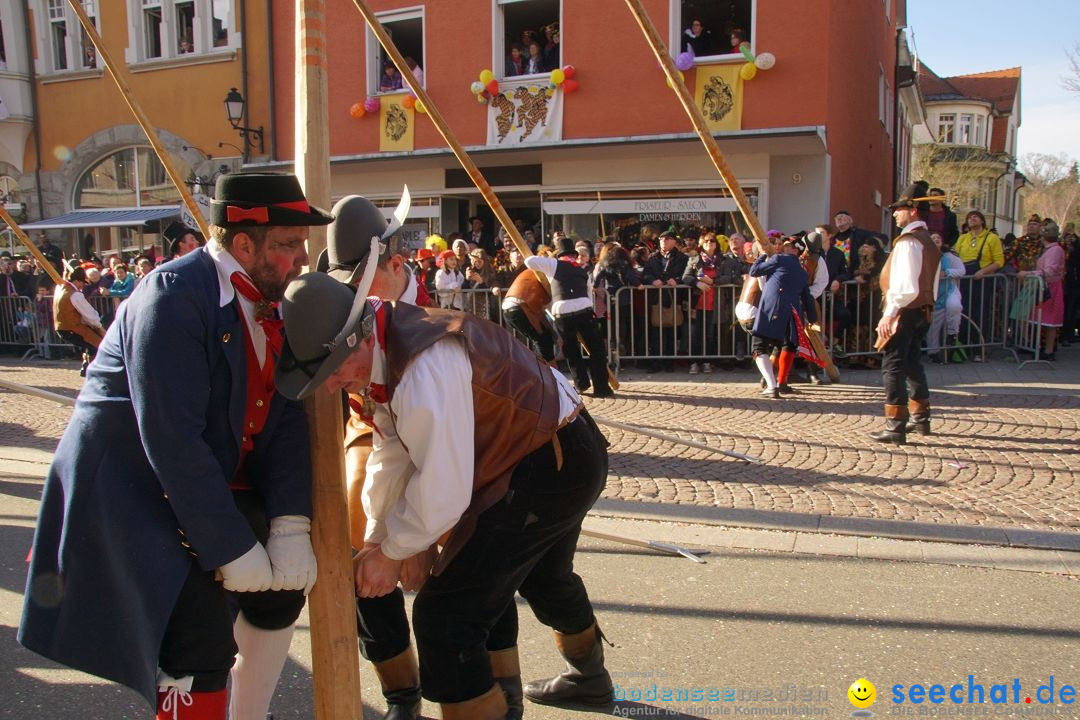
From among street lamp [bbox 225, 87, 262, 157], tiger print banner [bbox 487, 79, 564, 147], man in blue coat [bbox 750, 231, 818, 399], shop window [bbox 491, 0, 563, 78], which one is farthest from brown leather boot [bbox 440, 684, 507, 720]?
street lamp [bbox 225, 87, 262, 157]

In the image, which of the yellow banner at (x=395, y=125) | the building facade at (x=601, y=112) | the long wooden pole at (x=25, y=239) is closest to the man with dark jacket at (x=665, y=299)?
the building facade at (x=601, y=112)

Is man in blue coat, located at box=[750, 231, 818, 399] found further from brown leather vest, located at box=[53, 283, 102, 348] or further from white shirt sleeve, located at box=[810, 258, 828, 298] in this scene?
brown leather vest, located at box=[53, 283, 102, 348]

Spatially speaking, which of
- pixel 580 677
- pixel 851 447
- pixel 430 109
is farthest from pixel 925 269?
pixel 580 677

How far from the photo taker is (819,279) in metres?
9.92

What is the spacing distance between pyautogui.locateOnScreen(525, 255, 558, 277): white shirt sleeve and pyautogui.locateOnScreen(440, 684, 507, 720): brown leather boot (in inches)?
228

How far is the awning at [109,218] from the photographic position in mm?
17969

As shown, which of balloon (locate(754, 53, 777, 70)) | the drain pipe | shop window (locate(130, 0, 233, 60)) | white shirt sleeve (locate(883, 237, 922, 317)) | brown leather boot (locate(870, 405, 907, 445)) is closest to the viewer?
white shirt sleeve (locate(883, 237, 922, 317))

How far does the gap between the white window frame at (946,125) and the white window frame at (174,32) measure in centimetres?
4132

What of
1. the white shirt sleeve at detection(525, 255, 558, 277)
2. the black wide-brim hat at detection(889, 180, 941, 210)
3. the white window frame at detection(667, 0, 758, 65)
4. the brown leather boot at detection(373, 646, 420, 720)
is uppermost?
the white window frame at detection(667, 0, 758, 65)

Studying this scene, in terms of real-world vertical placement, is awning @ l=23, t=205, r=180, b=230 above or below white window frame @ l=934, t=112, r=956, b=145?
below

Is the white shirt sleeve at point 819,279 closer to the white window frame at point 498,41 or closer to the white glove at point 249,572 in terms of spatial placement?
the white window frame at point 498,41

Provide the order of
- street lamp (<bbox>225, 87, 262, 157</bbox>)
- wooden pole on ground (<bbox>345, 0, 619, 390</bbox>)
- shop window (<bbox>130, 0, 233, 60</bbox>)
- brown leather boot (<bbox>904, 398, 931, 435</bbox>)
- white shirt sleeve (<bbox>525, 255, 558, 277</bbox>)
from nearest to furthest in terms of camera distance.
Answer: wooden pole on ground (<bbox>345, 0, 619, 390</bbox>) < brown leather boot (<bbox>904, 398, 931, 435</bbox>) < white shirt sleeve (<bbox>525, 255, 558, 277</bbox>) < street lamp (<bbox>225, 87, 262, 157</bbox>) < shop window (<bbox>130, 0, 233, 60</bbox>)

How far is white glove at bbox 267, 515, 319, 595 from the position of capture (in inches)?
88.8

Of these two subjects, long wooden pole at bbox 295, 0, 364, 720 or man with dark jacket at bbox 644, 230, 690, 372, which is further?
man with dark jacket at bbox 644, 230, 690, 372
